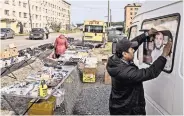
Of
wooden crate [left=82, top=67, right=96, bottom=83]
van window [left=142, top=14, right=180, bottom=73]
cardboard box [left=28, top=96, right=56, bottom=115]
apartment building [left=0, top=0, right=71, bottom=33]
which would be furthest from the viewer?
apartment building [left=0, top=0, right=71, bottom=33]

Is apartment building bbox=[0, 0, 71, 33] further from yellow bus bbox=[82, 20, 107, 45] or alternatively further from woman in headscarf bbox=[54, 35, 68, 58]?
woman in headscarf bbox=[54, 35, 68, 58]

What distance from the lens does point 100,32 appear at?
25328mm

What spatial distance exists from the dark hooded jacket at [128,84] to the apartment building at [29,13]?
53128mm

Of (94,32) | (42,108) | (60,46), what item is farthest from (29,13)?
(42,108)

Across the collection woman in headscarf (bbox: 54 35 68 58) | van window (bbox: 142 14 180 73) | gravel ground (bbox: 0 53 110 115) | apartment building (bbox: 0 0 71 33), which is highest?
apartment building (bbox: 0 0 71 33)

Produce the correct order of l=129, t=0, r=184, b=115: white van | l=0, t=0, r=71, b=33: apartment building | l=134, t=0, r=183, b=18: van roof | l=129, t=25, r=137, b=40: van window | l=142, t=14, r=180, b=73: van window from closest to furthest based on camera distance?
l=129, t=0, r=184, b=115: white van → l=142, t=14, r=180, b=73: van window → l=134, t=0, r=183, b=18: van roof → l=129, t=25, r=137, b=40: van window → l=0, t=0, r=71, b=33: apartment building

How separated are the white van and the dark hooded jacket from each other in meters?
0.15

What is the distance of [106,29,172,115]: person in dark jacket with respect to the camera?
9.78ft

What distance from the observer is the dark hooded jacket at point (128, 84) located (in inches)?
118

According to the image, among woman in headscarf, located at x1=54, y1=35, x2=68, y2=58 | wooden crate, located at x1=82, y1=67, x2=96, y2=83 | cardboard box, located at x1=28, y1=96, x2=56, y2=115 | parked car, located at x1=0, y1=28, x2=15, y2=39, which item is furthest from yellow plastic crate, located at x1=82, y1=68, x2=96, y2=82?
parked car, located at x1=0, y1=28, x2=15, y2=39

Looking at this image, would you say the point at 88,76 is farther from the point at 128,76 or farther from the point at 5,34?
the point at 5,34

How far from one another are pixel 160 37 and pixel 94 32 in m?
22.2

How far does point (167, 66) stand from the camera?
119 inches

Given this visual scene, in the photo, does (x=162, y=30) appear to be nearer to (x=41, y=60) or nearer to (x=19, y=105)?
(x=19, y=105)
